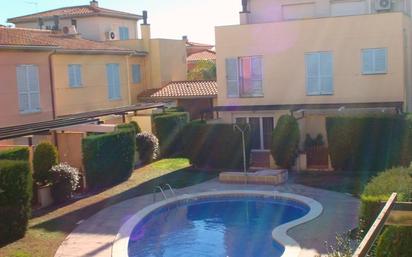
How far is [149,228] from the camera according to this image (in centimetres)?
2011

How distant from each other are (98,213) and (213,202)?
4878mm

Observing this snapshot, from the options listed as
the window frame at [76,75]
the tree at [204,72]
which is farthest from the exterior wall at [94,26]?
the window frame at [76,75]

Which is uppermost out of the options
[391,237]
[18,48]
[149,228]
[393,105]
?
[18,48]

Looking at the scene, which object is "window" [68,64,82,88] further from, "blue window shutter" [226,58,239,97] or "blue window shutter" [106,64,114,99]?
"blue window shutter" [226,58,239,97]

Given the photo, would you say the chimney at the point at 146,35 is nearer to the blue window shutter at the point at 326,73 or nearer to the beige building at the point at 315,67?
the beige building at the point at 315,67

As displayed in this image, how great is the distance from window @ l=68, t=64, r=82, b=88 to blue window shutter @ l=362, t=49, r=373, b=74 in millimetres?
16588

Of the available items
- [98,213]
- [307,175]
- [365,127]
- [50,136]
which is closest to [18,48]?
[50,136]

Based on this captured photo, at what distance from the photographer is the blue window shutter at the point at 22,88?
2858cm

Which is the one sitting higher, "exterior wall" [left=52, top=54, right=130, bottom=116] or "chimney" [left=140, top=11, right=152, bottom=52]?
"chimney" [left=140, top=11, right=152, bottom=52]

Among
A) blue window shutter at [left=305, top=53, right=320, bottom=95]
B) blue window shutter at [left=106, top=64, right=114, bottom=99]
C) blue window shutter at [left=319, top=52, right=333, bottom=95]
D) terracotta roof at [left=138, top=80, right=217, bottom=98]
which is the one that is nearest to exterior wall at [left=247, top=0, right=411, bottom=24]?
blue window shutter at [left=319, top=52, right=333, bottom=95]

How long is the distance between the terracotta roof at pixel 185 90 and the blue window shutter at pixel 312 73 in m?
11.3

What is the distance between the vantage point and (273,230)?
1825 cm

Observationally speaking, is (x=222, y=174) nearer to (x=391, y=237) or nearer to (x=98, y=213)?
(x=98, y=213)

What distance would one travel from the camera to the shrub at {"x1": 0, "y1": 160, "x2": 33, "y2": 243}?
17.5 metres
